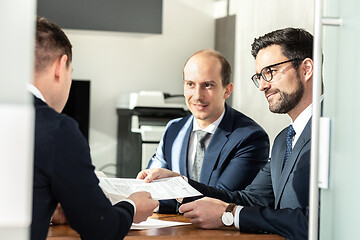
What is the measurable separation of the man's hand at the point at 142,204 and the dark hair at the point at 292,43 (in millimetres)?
876

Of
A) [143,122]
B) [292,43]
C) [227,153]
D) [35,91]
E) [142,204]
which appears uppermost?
[292,43]

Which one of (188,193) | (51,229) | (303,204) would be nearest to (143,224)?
(188,193)

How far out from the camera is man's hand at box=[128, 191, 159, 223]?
5.96 ft

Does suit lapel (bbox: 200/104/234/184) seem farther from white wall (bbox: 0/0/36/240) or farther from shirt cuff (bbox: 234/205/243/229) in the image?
white wall (bbox: 0/0/36/240)

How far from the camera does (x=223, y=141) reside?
2822 mm

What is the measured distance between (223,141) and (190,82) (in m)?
0.46

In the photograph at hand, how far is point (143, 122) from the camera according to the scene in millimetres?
4898

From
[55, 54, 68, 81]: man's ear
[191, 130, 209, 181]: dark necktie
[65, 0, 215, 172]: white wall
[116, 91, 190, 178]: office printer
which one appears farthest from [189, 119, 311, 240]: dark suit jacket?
[65, 0, 215, 172]: white wall

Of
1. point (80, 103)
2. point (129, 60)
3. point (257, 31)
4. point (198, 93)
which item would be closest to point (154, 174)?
point (198, 93)

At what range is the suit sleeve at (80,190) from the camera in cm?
144

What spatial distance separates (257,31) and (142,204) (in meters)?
3.34

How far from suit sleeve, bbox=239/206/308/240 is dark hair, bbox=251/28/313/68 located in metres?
0.64

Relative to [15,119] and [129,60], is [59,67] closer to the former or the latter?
[15,119]

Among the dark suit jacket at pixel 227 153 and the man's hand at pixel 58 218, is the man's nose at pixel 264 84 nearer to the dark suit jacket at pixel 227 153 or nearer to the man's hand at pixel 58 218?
the dark suit jacket at pixel 227 153
